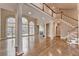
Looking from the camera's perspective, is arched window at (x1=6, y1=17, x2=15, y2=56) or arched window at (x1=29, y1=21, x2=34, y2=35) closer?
arched window at (x1=6, y1=17, x2=15, y2=56)

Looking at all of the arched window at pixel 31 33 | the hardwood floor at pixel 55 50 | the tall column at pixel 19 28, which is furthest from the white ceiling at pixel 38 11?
the hardwood floor at pixel 55 50

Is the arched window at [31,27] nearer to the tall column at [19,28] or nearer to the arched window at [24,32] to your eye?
the arched window at [24,32]

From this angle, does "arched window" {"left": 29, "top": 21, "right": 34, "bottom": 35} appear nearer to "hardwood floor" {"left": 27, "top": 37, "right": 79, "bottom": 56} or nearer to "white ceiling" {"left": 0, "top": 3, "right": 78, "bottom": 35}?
"white ceiling" {"left": 0, "top": 3, "right": 78, "bottom": 35}

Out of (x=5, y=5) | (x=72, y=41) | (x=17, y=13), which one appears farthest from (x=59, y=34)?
(x=5, y=5)

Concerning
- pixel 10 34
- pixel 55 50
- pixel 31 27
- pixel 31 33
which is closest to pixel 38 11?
pixel 31 27

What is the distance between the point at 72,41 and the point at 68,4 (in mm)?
747

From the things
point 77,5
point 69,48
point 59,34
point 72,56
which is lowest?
point 72,56

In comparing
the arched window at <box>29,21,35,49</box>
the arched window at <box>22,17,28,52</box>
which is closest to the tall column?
the arched window at <box>22,17,28,52</box>

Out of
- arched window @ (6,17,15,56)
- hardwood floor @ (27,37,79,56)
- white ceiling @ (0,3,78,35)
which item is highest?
white ceiling @ (0,3,78,35)

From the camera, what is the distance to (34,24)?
244 centimetres

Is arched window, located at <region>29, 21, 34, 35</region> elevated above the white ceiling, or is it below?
below

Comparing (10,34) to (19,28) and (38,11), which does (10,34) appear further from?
(38,11)

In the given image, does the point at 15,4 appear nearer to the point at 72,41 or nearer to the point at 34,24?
the point at 34,24

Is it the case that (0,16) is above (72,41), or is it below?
above
